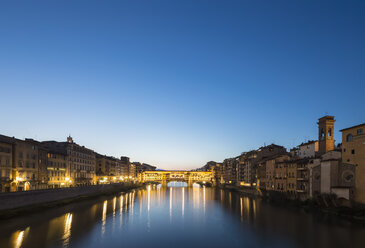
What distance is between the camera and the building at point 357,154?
134 feet

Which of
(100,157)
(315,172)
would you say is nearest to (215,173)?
(100,157)

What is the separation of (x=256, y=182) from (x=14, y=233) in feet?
230

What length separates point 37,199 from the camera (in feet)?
150

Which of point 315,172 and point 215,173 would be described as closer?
point 315,172

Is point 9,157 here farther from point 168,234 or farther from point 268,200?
point 268,200

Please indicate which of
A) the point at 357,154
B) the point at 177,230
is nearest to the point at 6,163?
A: the point at 177,230

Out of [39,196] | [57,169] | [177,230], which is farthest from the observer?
[57,169]

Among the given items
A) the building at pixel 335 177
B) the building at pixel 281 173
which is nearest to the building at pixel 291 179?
the building at pixel 281 173

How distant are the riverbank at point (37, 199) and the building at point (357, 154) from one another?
50.1 metres

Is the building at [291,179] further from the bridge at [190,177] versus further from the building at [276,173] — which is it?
the bridge at [190,177]

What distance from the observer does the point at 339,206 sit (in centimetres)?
4366

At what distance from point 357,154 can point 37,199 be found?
51.2 m

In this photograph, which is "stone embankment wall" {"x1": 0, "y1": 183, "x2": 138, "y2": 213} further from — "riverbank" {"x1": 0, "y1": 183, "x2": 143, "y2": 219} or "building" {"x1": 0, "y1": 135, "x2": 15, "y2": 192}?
"building" {"x1": 0, "y1": 135, "x2": 15, "y2": 192}

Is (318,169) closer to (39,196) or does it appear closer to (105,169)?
(39,196)
